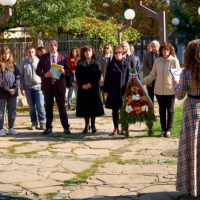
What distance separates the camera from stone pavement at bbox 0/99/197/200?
656 cm

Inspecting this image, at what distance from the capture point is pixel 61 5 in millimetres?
16625

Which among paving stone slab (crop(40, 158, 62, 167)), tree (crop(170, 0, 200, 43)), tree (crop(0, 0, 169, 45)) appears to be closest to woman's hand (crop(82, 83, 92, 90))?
paving stone slab (crop(40, 158, 62, 167))

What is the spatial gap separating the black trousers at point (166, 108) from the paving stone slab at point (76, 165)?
8.70 ft

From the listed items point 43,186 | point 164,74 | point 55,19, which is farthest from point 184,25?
point 43,186

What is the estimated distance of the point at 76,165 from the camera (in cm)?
812

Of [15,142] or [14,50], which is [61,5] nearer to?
[14,50]

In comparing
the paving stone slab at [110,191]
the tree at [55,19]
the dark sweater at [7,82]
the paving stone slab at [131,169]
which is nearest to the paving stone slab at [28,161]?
the paving stone slab at [131,169]

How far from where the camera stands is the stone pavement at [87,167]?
6.56m

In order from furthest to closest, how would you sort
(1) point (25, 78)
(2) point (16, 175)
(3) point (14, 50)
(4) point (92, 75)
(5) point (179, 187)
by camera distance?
(3) point (14, 50) → (1) point (25, 78) → (4) point (92, 75) → (2) point (16, 175) → (5) point (179, 187)

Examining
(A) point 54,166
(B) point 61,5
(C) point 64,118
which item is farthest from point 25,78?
(B) point 61,5

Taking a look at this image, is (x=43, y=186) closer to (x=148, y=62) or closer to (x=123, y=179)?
(x=123, y=179)

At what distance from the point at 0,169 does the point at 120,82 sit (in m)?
3.59

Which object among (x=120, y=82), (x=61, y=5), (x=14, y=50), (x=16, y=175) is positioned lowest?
(x=16, y=175)

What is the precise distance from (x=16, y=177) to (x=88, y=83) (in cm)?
387
